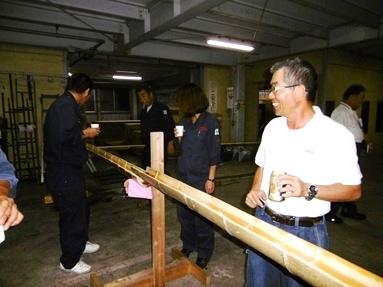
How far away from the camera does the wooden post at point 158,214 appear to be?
1717 millimetres

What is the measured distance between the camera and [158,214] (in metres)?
1.82

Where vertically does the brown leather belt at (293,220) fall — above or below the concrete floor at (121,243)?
above

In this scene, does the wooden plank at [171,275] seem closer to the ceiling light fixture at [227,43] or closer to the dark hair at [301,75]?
the dark hair at [301,75]

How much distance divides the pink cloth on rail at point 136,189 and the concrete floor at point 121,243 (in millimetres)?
959

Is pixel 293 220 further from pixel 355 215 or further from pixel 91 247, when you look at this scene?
pixel 355 215

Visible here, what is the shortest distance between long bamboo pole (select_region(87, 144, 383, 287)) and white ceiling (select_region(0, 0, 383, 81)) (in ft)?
10.2

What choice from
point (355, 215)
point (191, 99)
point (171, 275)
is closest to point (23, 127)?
point (191, 99)

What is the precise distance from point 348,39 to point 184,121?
5401 mm

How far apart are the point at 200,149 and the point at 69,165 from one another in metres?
1.19

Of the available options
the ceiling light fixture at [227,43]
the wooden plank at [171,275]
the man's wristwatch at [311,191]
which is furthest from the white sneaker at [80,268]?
the ceiling light fixture at [227,43]

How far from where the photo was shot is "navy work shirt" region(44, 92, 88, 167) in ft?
7.19

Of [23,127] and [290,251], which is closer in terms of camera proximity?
[290,251]

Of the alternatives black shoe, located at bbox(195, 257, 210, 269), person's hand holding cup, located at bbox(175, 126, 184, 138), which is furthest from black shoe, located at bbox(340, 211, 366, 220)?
person's hand holding cup, located at bbox(175, 126, 184, 138)

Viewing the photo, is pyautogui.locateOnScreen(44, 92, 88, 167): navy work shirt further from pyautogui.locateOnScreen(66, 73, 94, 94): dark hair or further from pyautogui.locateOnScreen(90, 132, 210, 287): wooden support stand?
pyautogui.locateOnScreen(90, 132, 210, 287): wooden support stand
